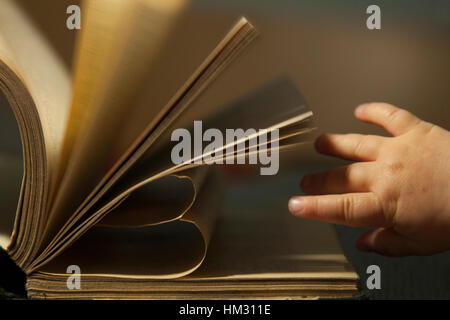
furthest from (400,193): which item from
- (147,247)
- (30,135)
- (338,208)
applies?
(30,135)

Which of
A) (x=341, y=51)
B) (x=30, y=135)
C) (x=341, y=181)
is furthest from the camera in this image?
(x=341, y=51)

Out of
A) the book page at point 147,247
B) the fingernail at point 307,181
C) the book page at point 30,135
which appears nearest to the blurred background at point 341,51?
the fingernail at point 307,181

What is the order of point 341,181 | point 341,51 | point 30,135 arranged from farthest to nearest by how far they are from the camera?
point 341,51, point 341,181, point 30,135

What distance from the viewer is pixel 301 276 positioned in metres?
0.50

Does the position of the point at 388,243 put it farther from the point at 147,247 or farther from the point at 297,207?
the point at 147,247

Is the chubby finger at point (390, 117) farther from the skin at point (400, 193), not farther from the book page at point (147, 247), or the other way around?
the book page at point (147, 247)

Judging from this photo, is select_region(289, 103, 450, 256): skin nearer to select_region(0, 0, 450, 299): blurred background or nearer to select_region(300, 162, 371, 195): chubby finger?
select_region(300, 162, 371, 195): chubby finger

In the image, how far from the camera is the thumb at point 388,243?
2.09 ft

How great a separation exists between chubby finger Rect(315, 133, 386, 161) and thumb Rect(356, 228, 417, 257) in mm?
106

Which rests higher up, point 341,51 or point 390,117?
point 341,51

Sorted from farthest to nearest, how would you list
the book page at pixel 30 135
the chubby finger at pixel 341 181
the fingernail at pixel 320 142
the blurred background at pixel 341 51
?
the blurred background at pixel 341 51 < the fingernail at pixel 320 142 < the chubby finger at pixel 341 181 < the book page at pixel 30 135

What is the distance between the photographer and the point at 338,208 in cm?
55

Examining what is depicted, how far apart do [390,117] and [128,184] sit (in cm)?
38

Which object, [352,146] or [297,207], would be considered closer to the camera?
[297,207]
